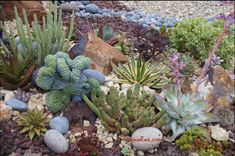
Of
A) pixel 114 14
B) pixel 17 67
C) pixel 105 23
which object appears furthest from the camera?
pixel 114 14

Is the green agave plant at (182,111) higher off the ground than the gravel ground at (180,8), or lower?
higher

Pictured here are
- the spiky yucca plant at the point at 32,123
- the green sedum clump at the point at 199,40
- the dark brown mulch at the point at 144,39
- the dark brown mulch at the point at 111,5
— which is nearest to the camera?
the spiky yucca plant at the point at 32,123

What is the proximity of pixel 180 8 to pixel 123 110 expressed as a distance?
16.2ft

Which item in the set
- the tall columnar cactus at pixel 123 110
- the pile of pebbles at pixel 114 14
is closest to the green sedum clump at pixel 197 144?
the tall columnar cactus at pixel 123 110

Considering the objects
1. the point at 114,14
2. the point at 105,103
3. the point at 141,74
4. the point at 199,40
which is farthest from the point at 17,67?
the point at 114,14

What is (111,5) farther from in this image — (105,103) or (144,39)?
(105,103)

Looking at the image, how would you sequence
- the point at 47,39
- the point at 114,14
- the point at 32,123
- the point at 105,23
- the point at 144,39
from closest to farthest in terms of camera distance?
the point at 32,123
the point at 47,39
the point at 144,39
the point at 105,23
the point at 114,14

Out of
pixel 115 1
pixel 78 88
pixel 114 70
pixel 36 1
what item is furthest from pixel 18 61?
pixel 115 1

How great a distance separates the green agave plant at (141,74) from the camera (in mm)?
4191

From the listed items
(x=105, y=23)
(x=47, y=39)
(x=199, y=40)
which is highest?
(x=47, y=39)

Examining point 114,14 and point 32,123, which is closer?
point 32,123

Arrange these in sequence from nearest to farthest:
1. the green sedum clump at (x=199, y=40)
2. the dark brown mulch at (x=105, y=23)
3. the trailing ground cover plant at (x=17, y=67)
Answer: the trailing ground cover plant at (x=17, y=67), the green sedum clump at (x=199, y=40), the dark brown mulch at (x=105, y=23)

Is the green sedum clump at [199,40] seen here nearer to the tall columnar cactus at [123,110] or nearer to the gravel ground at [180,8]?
the tall columnar cactus at [123,110]

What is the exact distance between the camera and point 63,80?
3.78 m
